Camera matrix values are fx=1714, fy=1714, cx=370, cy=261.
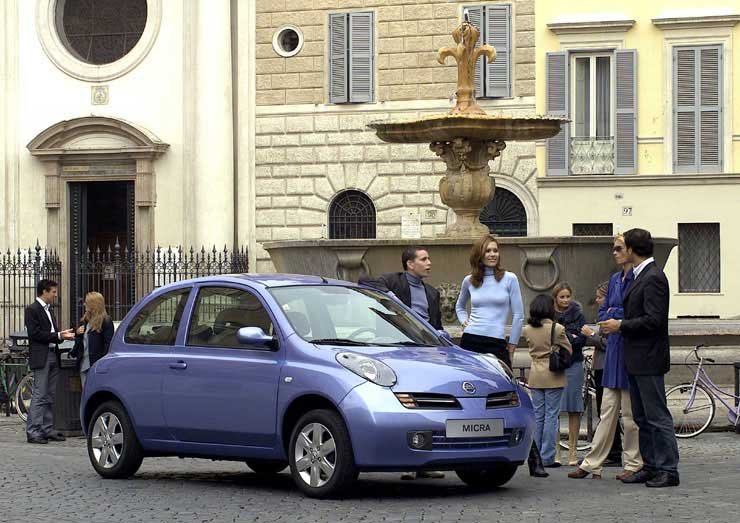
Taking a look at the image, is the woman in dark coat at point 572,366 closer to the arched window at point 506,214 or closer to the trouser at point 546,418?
the trouser at point 546,418

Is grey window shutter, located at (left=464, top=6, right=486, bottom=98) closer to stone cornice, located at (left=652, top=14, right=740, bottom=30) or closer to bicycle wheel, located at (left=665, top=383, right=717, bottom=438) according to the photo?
stone cornice, located at (left=652, top=14, right=740, bottom=30)

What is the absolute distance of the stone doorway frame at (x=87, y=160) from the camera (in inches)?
1455

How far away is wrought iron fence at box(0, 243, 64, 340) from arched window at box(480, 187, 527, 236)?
28.8 feet

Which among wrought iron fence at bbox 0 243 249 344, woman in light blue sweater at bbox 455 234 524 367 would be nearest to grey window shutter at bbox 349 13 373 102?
wrought iron fence at bbox 0 243 249 344

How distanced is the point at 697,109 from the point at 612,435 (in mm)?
22492

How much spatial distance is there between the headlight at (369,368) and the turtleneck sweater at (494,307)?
90.0 inches

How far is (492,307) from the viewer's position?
521 inches

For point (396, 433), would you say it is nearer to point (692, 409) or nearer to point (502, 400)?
point (502, 400)

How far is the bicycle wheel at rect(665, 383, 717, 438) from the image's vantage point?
16703 mm

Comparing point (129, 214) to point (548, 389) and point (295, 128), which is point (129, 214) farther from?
point (548, 389)

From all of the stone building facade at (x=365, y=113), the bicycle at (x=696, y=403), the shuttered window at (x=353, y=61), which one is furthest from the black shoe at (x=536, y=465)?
the shuttered window at (x=353, y=61)

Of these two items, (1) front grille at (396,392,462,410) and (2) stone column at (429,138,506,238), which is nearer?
(1) front grille at (396,392,462,410)

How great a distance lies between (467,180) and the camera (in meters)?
21.5

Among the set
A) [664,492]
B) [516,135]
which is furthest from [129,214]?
[664,492]
